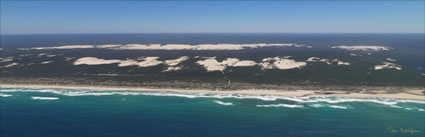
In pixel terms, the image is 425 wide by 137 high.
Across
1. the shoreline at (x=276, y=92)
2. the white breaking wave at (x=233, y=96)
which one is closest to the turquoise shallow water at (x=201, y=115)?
the white breaking wave at (x=233, y=96)

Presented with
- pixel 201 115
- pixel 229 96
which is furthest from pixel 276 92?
pixel 201 115

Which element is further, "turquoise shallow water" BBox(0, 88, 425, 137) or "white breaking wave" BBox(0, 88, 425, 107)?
"white breaking wave" BBox(0, 88, 425, 107)

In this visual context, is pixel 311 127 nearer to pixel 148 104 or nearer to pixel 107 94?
pixel 148 104

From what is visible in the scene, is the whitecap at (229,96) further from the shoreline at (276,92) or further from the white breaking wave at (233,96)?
the shoreline at (276,92)

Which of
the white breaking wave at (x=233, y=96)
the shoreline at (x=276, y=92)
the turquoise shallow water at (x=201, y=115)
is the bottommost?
the turquoise shallow water at (x=201, y=115)

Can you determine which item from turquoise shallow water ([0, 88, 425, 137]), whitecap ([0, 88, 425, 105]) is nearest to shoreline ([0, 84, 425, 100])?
whitecap ([0, 88, 425, 105])

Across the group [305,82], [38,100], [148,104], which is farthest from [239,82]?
[38,100]

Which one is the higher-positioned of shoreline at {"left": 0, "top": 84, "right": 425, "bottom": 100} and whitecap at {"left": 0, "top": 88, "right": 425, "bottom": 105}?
shoreline at {"left": 0, "top": 84, "right": 425, "bottom": 100}

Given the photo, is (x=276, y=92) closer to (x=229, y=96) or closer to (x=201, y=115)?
(x=229, y=96)

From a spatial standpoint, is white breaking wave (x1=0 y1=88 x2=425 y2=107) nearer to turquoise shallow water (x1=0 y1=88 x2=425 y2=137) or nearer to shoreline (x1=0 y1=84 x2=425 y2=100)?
turquoise shallow water (x1=0 y1=88 x2=425 y2=137)

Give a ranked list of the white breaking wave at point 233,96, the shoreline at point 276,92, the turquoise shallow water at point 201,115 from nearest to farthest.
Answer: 1. the turquoise shallow water at point 201,115
2. the white breaking wave at point 233,96
3. the shoreline at point 276,92
